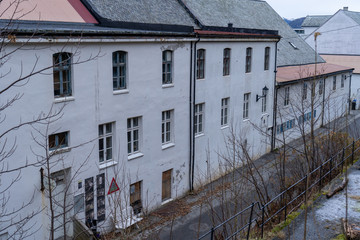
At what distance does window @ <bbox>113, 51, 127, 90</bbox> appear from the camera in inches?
615

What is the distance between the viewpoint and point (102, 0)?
20.6m

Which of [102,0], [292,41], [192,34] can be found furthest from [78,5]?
[292,41]

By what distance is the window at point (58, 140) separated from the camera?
A: 1380 centimetres

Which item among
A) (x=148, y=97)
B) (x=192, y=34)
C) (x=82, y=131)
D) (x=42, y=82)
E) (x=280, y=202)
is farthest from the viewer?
(x=192, y=34)

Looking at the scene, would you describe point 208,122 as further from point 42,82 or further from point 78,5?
point 42,82

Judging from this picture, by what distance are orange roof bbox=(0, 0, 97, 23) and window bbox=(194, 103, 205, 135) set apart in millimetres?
6317

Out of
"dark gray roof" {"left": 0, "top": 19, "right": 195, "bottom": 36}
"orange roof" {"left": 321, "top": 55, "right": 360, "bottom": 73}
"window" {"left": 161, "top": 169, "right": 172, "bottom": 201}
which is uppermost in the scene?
"dark gray roof" {"left": 0, "top": 19, "right": 195, "bottom": 36}

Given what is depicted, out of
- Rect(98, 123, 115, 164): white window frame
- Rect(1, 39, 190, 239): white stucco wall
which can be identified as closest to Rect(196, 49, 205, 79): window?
Rect(1, 39, 190, 239): white stucco wall

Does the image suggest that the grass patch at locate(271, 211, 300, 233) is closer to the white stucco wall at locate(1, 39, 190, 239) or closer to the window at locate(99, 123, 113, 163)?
the white stucco wall at locate(1, 39, 190, 239)

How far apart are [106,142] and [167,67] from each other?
14.7ft

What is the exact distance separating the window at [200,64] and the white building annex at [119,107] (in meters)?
0.06

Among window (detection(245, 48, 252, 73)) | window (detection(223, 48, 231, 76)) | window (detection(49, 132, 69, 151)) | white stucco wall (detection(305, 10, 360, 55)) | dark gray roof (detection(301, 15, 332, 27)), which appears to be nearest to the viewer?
window (detection(49, 132, 69, 151))

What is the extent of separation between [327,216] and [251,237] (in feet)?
6.76

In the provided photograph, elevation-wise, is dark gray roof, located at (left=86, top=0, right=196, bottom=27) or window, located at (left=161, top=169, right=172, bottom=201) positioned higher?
dark gray roof, located at (left=86, top=0, right=196, bottom=27)
